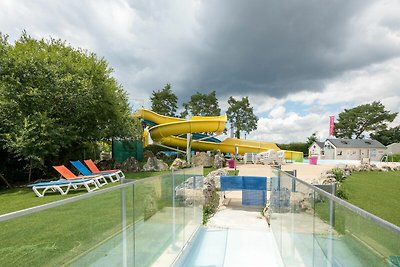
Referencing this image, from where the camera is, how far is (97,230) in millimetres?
2166

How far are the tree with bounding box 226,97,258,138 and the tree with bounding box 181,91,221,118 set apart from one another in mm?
4353

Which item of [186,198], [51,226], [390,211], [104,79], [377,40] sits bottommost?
[390,211]

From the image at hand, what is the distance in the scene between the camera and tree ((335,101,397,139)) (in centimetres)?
5197

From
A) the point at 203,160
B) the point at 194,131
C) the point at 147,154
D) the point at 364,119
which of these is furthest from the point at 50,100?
the point at 364,119

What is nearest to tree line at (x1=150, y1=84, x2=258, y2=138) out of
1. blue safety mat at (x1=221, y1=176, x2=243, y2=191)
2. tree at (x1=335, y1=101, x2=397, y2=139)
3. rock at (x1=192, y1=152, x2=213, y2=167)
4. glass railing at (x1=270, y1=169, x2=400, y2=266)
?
tree at (x1=335, y1=101, x2=397, y2=139)

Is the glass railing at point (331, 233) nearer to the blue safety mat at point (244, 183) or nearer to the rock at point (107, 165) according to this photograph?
the blue safety mat at point (244, 183)

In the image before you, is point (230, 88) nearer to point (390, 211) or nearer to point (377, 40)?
→ point (377, 40)

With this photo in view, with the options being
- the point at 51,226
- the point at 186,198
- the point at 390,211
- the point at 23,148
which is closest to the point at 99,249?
the point at 51,226

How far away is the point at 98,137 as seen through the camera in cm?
1431

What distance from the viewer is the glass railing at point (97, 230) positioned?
1.63m

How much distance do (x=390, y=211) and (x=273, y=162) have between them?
47.9 ft

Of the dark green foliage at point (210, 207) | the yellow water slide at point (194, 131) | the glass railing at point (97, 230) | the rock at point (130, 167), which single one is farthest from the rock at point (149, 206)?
the yellow water slide at point (194, 131)

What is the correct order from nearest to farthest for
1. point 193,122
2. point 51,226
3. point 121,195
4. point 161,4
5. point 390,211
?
1. point 51,226
2. point 121,195
3. point 390,211
4. point 161,4
5. point 193,122

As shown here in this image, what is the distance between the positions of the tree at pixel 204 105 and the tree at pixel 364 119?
90.6 ft
